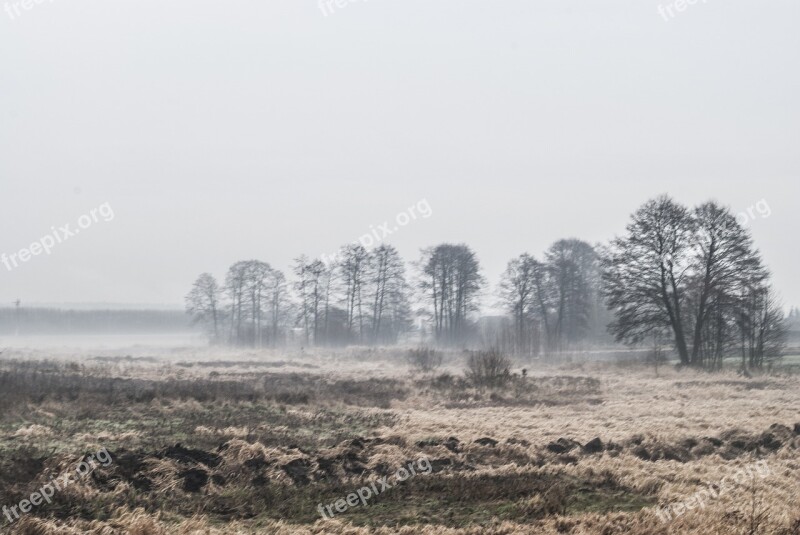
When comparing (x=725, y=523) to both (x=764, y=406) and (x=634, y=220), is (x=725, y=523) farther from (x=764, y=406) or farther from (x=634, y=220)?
(x=634, y=220)

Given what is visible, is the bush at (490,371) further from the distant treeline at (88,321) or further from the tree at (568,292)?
the distant treeline at (88,321)

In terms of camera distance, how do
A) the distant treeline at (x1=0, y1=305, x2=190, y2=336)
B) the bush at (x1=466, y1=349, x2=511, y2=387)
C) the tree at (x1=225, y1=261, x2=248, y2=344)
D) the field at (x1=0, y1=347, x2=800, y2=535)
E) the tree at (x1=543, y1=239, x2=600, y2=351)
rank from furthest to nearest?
the distant treeline at (x1=0, y1=305, x2=190, y2=336), the tree at (x1=225, y1=261, x2=248, y2=344), the tree at (x1=543, y1=239, x2=600, y2=351), the bush at (x1=466, y1=349, x2=511, y2=387), the field at (x1=0, y1=347, x2=800, y2=535)

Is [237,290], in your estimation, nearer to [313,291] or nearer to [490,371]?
[313,291]

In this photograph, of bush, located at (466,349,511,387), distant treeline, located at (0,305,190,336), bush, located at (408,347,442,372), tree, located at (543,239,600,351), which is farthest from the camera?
distant treeline, located at (0,305,190,336)

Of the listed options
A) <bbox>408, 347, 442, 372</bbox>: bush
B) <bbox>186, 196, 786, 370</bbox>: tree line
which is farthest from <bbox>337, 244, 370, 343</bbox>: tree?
<bbox>408, 347, 442, 372</bbox>: bush

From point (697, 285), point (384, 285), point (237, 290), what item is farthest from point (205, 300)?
point (697, 285)

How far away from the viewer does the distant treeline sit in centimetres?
12467

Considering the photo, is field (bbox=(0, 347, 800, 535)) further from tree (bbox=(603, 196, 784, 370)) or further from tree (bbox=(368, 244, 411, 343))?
tree (bbox=(368, 244, 411, 343))

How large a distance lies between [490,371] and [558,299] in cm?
3489

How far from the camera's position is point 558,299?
61.8 metres

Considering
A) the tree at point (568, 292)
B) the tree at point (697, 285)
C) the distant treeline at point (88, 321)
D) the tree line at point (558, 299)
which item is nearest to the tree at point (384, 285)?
the tree line at point (558, 299)

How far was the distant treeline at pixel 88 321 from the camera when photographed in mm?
124669

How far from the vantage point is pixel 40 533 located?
8.17m

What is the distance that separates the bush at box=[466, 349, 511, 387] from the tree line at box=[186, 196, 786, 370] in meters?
14.3
